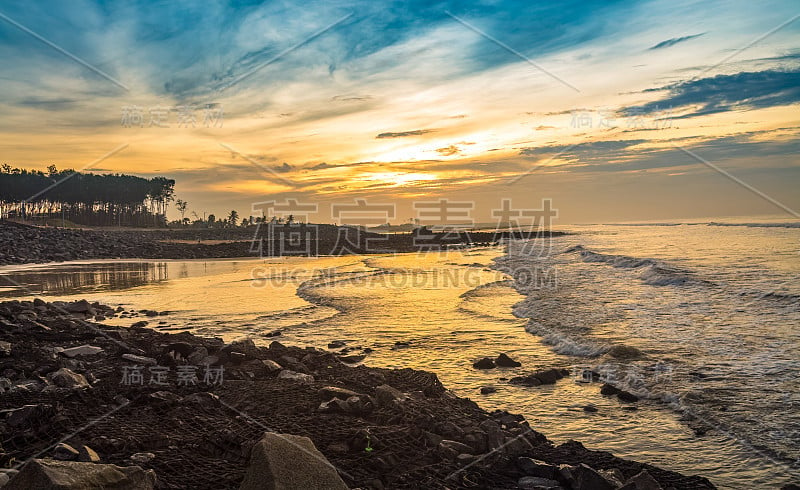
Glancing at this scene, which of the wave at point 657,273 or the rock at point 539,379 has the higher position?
the wave at point 657,273

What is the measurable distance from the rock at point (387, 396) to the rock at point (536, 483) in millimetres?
2131

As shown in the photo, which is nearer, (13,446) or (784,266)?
(13,446)

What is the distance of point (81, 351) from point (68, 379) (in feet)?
8.10

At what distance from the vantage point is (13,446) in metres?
5.06

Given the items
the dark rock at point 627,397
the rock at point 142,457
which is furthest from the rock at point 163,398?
the dark rock at point 627,397

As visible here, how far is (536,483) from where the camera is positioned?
4.74 metres

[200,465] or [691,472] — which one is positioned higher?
[200,465]

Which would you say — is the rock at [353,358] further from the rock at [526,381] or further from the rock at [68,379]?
the rock at [68,379]

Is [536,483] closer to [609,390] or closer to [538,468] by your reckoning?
[538,468]

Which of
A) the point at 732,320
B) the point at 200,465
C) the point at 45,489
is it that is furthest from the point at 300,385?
the point at 732,320

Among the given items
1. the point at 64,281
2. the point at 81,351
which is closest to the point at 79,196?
the point at 64,281

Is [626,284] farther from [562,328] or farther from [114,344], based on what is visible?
[114,344]

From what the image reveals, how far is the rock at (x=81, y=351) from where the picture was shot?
9266 millimetres

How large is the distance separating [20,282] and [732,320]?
29615 millimetres
